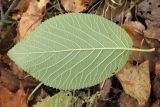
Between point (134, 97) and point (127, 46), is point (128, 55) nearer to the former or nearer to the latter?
point (127, 46)

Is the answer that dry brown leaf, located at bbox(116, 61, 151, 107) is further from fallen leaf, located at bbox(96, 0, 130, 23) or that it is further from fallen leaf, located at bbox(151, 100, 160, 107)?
fallen leaf, located at bbox(96, 0, 130, 23)

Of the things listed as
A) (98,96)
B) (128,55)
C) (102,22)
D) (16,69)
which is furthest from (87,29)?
(16,69)

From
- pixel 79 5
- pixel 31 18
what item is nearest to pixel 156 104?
pixel 79 5

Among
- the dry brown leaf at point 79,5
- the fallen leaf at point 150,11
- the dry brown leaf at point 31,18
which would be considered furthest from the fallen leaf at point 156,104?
the dry brown leaf at point 31,18

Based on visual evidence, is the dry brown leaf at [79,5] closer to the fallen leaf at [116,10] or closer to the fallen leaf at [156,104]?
the fallen leaf at [116,10]

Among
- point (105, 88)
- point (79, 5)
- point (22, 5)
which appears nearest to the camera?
point (105, 88)

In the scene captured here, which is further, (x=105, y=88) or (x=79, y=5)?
(x=79, y=5)

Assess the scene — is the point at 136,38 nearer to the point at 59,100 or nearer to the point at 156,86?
the point at 156,86
